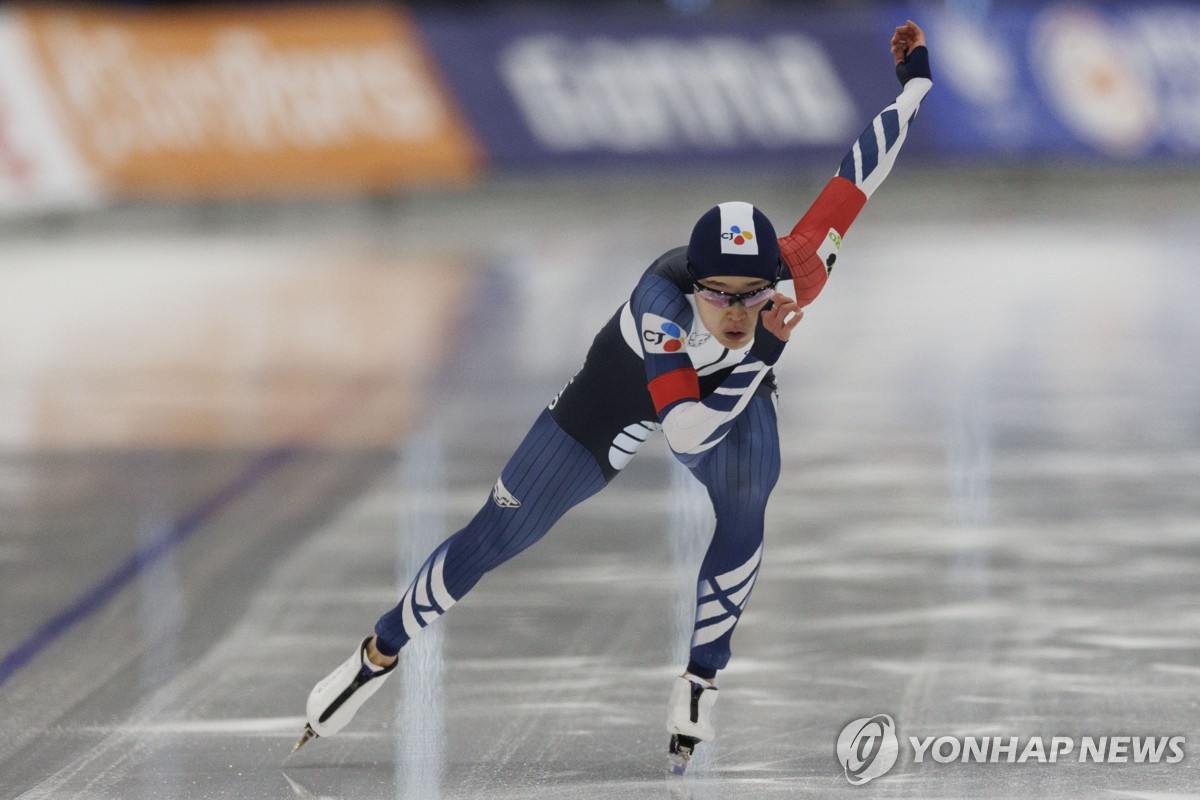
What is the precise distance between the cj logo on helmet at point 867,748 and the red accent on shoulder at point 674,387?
97cm

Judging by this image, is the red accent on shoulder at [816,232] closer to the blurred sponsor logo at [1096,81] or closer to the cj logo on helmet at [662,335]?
the cj logo on helmet at [662,335]

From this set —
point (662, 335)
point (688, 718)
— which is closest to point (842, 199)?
point (662, 335)

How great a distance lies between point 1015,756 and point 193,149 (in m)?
15.3

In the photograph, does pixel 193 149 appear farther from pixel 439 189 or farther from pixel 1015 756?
pixel 1015 756

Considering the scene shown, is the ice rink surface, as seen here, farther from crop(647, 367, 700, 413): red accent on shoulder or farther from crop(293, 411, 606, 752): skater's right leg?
crop(647, 367, 700, 413): red accent on shoulder

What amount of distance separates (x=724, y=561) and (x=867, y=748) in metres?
0.59

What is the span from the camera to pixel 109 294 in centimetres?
1406

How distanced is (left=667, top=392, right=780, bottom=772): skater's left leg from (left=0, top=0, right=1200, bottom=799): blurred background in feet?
0.58

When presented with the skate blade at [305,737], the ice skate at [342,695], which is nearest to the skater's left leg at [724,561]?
the ice skate at [342,695]

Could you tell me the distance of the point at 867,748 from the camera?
4.25m

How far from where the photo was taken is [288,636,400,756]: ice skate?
4.29 m

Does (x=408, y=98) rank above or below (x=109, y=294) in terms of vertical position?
above

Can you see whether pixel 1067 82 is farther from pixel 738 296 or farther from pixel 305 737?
pixel 305 737

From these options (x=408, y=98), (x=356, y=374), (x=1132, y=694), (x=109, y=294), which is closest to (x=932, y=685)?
(x=1132, y=694)
